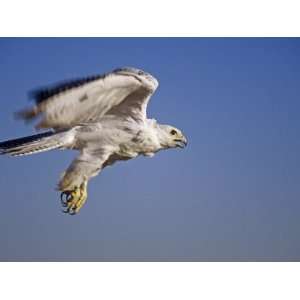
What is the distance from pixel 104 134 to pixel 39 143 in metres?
0.35

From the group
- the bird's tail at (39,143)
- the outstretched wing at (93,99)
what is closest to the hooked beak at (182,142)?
the outstretched wing at (93,99)

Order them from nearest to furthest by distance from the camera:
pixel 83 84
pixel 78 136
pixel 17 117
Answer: pixel 83 84 < pixel 17 117 < pixel 78 136

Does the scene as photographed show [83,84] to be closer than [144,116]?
Yes

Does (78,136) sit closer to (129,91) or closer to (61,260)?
(129,91)

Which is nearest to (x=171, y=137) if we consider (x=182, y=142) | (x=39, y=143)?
(x=182, y=142)

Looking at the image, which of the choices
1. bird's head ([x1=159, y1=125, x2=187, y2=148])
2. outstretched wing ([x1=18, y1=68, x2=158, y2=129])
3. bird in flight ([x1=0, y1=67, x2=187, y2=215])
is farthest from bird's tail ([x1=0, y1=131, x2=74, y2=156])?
bird's head ([x1=159, y1=125, x2=187, y2=148])

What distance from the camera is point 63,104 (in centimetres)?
307

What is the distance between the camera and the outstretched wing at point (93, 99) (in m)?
3.00

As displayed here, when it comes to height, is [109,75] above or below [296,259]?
above

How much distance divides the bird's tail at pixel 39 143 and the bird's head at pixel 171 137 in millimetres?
486

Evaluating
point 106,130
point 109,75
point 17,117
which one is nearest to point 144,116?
point 106,130

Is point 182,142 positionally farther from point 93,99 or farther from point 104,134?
point 93,99

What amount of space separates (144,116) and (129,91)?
0.23 meters

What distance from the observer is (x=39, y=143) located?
3508 millimetres
